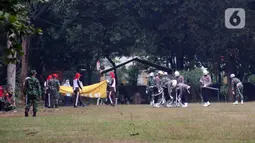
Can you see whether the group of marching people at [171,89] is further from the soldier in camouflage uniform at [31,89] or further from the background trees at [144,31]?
the background trees at [144,31]

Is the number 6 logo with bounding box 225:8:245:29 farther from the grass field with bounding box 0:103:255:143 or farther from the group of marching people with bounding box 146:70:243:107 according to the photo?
the grass field with bounding box 0:103:255:143

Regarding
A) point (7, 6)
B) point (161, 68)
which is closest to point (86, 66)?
point (161, 68)

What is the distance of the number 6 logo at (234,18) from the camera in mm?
45844

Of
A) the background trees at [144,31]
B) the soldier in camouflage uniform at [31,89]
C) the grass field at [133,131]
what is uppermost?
the background trees at [144,31]

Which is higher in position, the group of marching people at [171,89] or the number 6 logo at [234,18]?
the number 6 logo at [234,18]

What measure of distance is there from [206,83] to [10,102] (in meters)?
11.3

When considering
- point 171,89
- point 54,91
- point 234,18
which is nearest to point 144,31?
point 234,18

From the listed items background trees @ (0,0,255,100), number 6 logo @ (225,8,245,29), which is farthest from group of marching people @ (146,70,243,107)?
background trees @ (0,0,255,100)

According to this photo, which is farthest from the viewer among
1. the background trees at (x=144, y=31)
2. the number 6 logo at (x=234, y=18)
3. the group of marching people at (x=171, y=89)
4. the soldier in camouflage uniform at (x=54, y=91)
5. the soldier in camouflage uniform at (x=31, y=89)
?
the background trees at (x=144, y=31)

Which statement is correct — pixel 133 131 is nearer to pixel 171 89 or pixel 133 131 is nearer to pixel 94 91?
pixel 171 89

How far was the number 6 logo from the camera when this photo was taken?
45.8 metres

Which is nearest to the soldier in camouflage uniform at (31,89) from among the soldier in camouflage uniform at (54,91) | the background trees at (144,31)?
the soldier in camouflage uniform at (54,91)

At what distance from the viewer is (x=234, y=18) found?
158ft

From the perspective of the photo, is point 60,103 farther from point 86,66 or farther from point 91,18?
point 86,66
